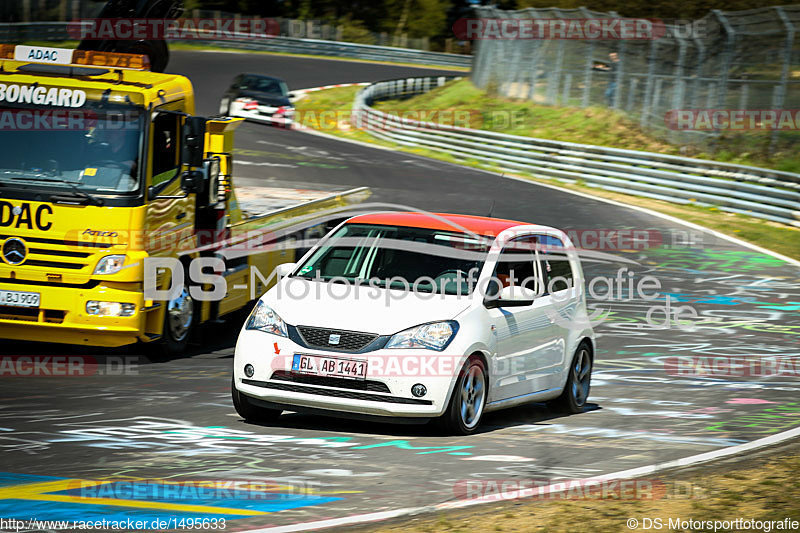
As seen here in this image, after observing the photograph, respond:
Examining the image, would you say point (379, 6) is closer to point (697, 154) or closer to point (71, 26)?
point (71, 26)

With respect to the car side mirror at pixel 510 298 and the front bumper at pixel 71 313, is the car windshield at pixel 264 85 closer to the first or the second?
the front bumper at pixel 71 313

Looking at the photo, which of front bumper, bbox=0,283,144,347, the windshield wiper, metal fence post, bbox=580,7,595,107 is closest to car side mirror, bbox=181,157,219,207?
the windshield wiper

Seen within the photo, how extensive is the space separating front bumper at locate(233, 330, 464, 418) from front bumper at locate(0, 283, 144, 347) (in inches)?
114

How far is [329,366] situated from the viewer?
8.41 metres

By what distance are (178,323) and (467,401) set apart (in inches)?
171

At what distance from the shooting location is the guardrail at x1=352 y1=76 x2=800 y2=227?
25.5m

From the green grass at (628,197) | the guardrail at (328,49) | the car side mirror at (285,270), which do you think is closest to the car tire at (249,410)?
the car side mirror at (285,270)

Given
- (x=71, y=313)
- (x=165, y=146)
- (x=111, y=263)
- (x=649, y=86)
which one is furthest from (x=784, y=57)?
(x=71, y=313)

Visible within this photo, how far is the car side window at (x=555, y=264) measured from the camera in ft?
33.3

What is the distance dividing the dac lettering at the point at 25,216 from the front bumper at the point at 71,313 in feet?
1.87

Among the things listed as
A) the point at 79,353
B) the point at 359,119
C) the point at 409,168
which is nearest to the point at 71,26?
the point at 359,119

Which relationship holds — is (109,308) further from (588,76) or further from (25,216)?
(588,76)

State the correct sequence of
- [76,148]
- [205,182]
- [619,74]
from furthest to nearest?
[619,74] → [205,182] → [76,148]

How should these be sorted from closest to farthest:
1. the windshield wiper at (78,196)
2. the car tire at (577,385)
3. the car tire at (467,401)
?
1. the car tire at (467,401)
2. the car tire at (577,385)
3. the windshield wiper at (78,196)
